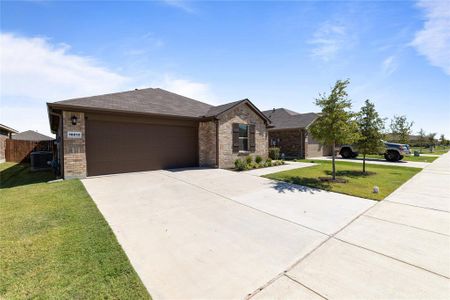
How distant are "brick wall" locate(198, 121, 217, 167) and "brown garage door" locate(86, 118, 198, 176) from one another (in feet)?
1.10

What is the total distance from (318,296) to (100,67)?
12.6 m

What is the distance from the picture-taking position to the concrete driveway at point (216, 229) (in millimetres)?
2525

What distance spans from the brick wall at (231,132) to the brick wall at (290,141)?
645cm

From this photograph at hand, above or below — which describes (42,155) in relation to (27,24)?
below

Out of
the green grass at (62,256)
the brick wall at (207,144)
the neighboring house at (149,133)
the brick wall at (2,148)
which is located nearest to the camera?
the green grass at (62,256)

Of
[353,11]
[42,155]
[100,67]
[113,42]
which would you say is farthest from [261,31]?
[42,155]

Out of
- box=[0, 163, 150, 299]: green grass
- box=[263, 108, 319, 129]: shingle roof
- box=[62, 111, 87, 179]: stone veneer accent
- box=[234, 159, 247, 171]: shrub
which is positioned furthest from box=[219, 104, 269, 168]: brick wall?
box=[0, 163, 150, 299]: green grass

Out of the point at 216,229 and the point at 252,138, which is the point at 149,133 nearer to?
the point at 252,138

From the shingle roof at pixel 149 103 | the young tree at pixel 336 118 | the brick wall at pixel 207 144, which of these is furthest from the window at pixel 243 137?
the young tree at pixel 336 118

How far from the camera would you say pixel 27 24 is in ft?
23.3

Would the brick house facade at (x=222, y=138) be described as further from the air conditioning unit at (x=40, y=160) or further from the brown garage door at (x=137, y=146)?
the air conditioning unit at (x=40, y=160)

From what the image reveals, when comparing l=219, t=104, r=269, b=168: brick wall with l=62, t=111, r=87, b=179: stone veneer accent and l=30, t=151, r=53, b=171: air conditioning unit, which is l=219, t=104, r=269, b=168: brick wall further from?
l=30, t=151, r=53, b=171: air conditioning unit

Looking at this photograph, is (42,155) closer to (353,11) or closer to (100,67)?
(100,67)

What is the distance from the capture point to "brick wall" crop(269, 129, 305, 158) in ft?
62.4
